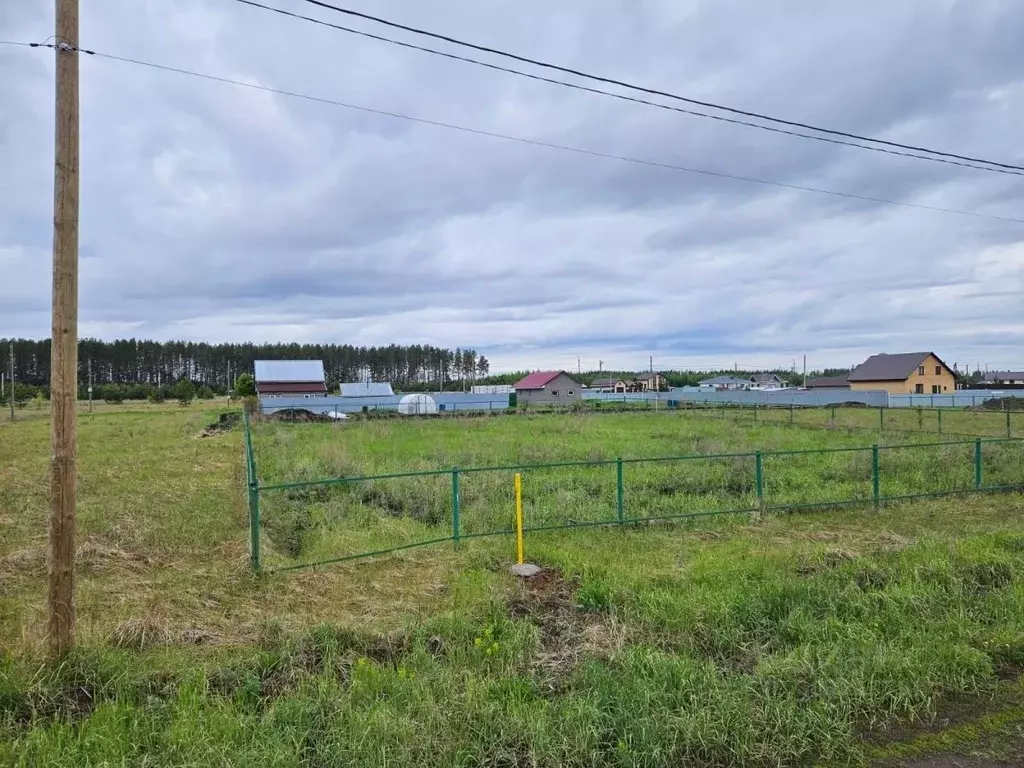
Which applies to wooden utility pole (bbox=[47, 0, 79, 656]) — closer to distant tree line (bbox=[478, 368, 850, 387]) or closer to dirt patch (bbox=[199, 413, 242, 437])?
dirt patch (bbox=[199, 413, 242, 437])

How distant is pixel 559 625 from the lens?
578 centimetres

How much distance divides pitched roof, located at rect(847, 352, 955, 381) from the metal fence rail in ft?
196

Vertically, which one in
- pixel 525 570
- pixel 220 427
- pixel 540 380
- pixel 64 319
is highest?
pixel 64 319

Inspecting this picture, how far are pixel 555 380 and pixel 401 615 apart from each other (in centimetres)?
7426

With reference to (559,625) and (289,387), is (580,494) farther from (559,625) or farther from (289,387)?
(289,387)

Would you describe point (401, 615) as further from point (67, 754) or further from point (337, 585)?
point (67, 754)

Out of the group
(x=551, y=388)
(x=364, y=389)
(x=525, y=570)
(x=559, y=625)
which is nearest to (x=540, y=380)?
(x=551, y=388)

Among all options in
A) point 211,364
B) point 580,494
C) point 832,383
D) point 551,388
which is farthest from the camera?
point 211,364

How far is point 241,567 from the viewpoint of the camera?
7.57 m

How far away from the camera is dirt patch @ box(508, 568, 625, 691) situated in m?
4.95

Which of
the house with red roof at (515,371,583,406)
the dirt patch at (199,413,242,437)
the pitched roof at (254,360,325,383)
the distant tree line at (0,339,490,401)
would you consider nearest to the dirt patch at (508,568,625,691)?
the dirt patch at (199,413,242,437)

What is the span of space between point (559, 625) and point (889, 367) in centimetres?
7770

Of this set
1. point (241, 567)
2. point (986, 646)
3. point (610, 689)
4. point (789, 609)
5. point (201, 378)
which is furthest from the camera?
point (201, 378)

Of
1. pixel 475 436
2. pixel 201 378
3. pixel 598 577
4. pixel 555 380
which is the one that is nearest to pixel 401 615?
pixel 598 577
